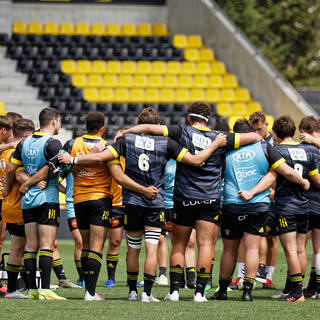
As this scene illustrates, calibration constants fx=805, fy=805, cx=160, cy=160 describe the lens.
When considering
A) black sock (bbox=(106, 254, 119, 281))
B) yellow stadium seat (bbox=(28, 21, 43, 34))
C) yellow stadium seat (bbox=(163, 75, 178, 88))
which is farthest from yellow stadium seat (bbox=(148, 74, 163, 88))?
black sock (bbox=(106, 254, 119, 281))

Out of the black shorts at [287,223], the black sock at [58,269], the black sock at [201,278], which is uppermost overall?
the black shorts at [287,223]

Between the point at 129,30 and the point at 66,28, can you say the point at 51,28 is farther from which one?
the point at 129,30

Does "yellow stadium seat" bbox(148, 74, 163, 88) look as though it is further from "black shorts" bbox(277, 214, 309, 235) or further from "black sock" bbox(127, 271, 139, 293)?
"black sock" bbox(127, 271, 139, 293)

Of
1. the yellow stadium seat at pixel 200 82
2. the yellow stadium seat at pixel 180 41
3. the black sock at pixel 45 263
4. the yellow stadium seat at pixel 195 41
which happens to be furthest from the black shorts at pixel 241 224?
the yellow stadium seat at pixel 195 41

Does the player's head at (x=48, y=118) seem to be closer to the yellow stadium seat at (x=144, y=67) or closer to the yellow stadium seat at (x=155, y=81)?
the yellow stadium seat at (x=155, y=81)

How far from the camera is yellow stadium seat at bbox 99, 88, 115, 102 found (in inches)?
846

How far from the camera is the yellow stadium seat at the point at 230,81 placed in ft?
73.5

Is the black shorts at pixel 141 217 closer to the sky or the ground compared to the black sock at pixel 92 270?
closer to the sky

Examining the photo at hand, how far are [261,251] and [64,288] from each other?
2486 millimetres

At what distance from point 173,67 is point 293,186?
14.5 m

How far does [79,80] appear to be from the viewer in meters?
22.2

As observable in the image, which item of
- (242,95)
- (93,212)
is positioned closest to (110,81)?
(242,95)

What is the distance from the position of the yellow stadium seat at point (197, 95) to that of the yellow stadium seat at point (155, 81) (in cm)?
94

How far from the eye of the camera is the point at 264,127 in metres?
9.79
